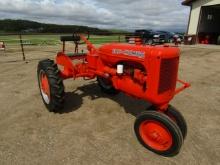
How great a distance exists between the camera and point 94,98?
4914 millimetres

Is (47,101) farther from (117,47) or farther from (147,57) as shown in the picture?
(147,57)

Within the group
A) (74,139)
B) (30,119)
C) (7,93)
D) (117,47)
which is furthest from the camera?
(7,93)

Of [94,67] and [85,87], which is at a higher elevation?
[94,67]

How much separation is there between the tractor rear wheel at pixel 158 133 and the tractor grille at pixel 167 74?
0.39 metres

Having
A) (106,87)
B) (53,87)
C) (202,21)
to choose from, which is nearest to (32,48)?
(106,87)

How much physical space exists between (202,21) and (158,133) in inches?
802

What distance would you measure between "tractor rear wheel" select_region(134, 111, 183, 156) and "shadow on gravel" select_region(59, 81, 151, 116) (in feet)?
3.46

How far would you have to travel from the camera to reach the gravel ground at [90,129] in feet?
9.40

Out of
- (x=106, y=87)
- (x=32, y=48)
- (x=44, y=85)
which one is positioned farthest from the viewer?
(x=32, y=48)

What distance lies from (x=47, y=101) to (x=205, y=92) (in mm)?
3916

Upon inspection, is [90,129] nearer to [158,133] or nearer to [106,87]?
[158,133]

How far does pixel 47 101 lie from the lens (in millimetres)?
4281

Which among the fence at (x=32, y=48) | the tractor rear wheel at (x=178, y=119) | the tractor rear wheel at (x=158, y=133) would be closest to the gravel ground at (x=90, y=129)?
the tractor rear wheel at (x=158, y=133)

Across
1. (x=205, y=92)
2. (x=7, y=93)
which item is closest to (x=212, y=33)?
(x=205, y=92)
